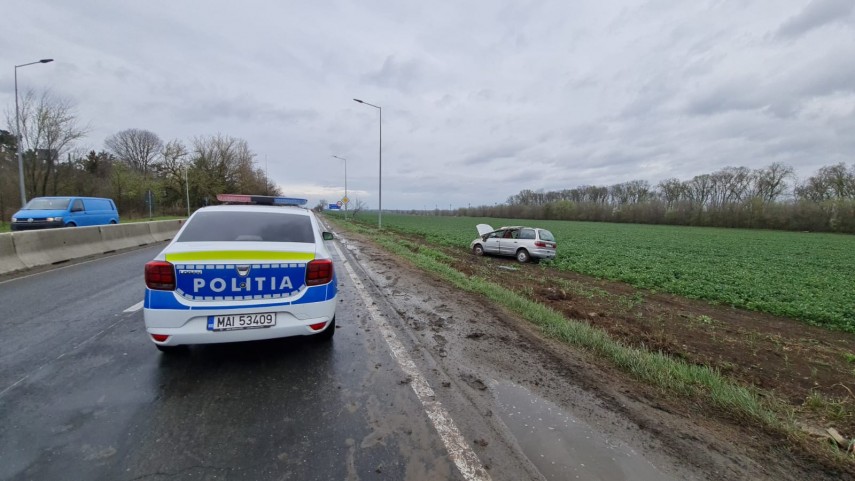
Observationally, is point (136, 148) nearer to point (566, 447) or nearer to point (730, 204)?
point (566, 447)

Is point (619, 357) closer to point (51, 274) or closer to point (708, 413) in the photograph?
point (708, 413)

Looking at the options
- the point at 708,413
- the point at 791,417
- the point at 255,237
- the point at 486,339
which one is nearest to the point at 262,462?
the point at 255,237

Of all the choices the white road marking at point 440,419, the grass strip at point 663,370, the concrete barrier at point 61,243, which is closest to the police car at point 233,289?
the white road marking at point 440,419

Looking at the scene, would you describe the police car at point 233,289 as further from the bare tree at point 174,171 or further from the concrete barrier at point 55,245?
the bare tree at point 174,171

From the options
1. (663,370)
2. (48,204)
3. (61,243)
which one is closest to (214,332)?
(663,370)

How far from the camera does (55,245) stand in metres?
10.0

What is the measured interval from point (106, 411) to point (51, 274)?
8315mm

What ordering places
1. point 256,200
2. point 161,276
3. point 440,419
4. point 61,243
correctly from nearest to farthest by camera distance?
point 440,419 < point 161,276 < point 256,200 < point 61,243

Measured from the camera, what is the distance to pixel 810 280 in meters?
12.3

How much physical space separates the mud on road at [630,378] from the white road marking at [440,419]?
128mm

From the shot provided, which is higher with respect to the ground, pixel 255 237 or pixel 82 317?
pixel 255 237

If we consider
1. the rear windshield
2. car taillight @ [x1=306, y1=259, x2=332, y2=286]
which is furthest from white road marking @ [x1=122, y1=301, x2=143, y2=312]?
car taillight @ [x1=306, y1=259, x2=332, y2=286]

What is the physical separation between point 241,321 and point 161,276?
2.70 feet

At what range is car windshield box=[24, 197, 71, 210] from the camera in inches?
551
